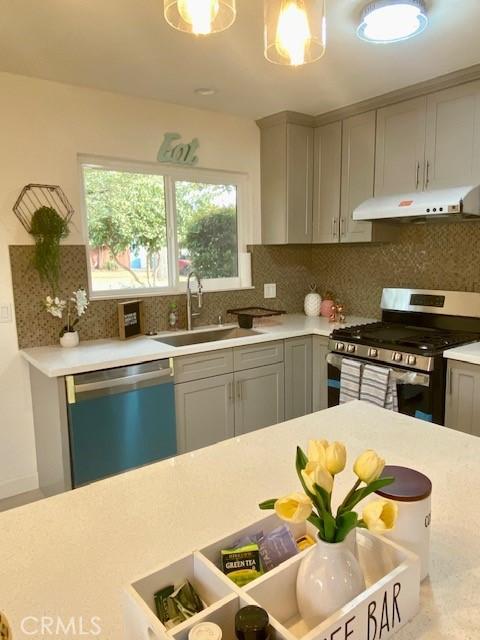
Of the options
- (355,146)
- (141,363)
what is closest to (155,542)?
(141,363)

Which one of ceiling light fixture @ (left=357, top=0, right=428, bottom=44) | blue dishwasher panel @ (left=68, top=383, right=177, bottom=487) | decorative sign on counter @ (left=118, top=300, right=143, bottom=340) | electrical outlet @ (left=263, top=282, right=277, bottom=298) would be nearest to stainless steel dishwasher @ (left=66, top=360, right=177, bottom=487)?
blue dishwasher panel @ (left=68, top=383, right=177, bottom=487)

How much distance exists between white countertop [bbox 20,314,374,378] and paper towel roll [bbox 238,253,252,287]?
509mm

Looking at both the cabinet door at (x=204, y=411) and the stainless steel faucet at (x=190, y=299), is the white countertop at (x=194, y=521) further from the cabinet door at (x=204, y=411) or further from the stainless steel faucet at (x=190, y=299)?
the stainless steel faucet at (x=190, y=299)

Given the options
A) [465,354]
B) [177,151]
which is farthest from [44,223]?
[465,354]

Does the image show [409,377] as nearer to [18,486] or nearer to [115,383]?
[115,383]

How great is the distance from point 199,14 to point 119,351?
1874 mm

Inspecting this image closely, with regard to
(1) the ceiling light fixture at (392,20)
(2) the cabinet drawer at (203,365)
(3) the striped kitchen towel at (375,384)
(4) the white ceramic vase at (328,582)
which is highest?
(1) the ceiling light fixture at (392,20)

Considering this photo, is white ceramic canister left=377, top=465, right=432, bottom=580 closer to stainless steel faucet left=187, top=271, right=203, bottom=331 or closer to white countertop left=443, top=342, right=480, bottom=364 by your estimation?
white countertop left=443, top=342, right=480, bottom=364

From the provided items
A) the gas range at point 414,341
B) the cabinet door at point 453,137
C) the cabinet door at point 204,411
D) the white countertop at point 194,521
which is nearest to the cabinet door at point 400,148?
the cabinet door at point 453,137

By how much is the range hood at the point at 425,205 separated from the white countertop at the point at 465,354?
764mm

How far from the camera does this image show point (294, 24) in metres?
1.22

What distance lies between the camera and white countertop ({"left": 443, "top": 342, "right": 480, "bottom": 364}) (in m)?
2.48

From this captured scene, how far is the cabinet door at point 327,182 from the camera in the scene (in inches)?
140

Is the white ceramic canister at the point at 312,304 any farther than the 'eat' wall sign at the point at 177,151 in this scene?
Yes
